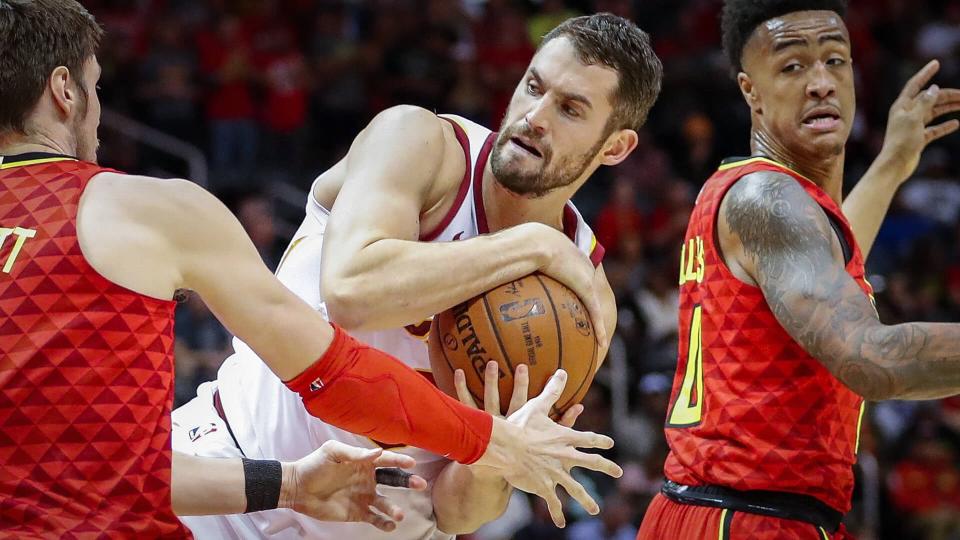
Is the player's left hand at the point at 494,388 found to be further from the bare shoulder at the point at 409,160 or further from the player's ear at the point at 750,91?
the player's ear at the point at 750,91

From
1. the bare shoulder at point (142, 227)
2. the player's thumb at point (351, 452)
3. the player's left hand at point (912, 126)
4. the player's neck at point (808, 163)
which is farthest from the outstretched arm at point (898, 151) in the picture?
the bare shoulder at point (142, 227)

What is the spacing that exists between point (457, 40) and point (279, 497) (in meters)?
9.37

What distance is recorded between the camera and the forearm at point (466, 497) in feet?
13.2

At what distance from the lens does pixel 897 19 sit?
13539mm

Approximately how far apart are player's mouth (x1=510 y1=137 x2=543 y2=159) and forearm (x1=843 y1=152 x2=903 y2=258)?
152 centimetres

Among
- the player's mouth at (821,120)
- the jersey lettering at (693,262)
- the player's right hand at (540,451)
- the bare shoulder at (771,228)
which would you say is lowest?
the player's right hand at (540,451)

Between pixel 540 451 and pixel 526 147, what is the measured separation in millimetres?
1056

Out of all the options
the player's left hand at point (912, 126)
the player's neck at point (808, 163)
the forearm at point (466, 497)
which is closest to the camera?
the forearm at point (466, 497)

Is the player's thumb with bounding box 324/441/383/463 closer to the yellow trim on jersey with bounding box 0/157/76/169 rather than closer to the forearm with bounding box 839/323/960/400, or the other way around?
the yellow trim on jersey with bounding box 0/157/76/169

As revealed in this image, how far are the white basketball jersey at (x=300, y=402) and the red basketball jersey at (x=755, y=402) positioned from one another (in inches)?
19.0

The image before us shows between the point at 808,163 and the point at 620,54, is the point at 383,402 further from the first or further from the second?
the point at 808,163

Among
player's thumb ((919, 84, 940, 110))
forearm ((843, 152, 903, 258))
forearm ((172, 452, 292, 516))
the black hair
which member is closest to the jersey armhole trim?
forearm ((172, 452, 292, 516))

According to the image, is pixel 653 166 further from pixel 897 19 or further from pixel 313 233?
pixel 313 233

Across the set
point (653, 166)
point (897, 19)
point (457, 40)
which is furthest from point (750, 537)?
point (897, 19)
